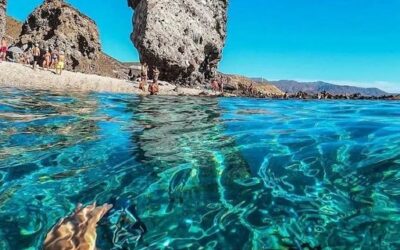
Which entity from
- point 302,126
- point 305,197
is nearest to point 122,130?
point 302,126

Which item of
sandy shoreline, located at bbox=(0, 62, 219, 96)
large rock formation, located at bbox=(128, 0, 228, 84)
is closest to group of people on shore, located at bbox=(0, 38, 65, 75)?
sandy shoreline, located at bbox=(0, 62, 219, 96)

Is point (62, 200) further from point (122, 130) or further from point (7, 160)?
point (122, 130)

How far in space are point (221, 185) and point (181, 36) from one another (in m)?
25.1

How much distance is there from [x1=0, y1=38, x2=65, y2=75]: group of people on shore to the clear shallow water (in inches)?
740

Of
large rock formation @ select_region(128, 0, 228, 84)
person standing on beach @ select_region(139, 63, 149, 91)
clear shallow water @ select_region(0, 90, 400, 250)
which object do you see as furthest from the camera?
large rock formation @ select_region(128, 0, 228, 84)

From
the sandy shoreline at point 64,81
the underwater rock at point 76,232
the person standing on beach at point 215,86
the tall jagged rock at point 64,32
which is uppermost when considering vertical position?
the tall jagged rock at point 64,32

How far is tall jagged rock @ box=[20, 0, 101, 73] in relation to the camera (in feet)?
100

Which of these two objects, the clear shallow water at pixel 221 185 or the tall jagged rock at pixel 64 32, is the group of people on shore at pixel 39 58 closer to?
the tall jagged rock at pixel 64 32

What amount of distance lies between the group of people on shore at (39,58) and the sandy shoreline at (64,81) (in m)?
0.67

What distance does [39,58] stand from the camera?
27.6 metres

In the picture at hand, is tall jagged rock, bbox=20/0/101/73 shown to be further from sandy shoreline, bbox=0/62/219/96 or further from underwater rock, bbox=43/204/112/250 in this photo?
underwater rock, bbox=43/204/112/250

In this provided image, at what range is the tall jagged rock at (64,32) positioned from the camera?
30527mm

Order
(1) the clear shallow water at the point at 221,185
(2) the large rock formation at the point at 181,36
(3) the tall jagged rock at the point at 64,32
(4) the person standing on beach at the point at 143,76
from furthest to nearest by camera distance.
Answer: (3) the tall jagged rock at the point at 64,32, (2) the large rock formation at the point at 181,36, (4) the person standing on beach at the point at 143,76, (1) the clear shallow water at the point at 221,185

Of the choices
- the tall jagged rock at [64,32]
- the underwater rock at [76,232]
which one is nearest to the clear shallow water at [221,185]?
the underwater rock at [76,232]
